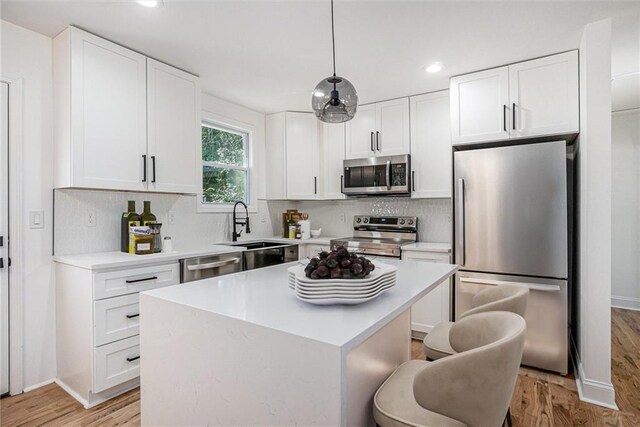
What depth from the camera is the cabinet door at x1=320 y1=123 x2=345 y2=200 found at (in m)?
4.07

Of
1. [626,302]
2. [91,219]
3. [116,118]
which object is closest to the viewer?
[116,118]

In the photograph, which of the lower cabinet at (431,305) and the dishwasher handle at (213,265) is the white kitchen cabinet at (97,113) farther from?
the lower cabinet at (431,305)

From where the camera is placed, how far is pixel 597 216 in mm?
2262

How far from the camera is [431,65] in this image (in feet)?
9.47

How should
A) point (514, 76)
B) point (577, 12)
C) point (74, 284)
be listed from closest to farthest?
point (577, 12) < point (74, 284) < point (514, 76)

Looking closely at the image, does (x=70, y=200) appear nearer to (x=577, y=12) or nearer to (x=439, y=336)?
(x=439, y=336)

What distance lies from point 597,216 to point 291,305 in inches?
85.1

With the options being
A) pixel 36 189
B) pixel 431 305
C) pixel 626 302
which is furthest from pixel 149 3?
pixel 626 302

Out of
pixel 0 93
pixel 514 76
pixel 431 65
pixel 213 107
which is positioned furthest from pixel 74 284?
pixel 514 76

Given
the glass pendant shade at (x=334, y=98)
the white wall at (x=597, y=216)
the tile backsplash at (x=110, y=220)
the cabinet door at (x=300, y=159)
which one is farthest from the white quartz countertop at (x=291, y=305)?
the cabinet door at (x=300, y=159)

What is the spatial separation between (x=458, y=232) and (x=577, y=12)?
5.50ft

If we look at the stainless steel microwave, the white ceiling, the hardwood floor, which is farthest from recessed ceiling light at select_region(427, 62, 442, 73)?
the hardwood floor

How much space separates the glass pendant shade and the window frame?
2.07m

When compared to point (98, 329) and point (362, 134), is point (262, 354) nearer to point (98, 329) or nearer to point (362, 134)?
point (98, 329)
